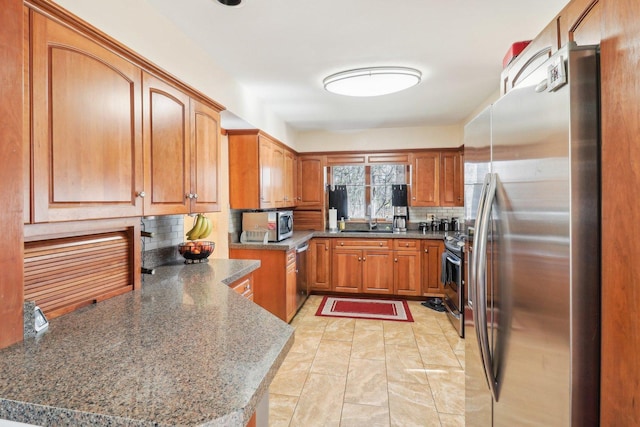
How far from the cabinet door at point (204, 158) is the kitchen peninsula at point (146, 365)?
88 centimetres

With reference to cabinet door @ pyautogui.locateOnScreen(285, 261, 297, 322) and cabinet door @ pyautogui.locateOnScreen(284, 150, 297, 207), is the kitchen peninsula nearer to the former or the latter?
cabinet door @ pyautogui.locateOnScreen(285, 261, 297, 322)

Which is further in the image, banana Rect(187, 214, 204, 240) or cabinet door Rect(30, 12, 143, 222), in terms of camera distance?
banana Rect(187, 214, 204, 240)

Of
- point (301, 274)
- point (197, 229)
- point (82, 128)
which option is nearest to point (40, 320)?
point (82, 128)

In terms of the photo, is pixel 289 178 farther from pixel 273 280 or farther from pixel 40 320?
pixel 40 320

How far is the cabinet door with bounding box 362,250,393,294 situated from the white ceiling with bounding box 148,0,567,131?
2112mm

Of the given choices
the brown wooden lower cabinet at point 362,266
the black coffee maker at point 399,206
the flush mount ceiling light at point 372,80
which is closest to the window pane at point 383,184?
the black coffee maker at point 399,206

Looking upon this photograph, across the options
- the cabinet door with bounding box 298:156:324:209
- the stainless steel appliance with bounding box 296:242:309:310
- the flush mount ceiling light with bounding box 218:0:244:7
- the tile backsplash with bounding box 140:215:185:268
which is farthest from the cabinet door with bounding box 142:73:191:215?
the cabinet door with bounding box 298:156:324:209

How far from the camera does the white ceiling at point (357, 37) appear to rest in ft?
6.15

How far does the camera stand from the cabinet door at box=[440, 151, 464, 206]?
466cm

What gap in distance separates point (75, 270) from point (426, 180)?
4282mm

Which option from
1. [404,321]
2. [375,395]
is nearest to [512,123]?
[375,395]

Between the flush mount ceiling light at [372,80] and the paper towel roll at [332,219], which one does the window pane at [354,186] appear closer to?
the paper towel roll at [332,219]

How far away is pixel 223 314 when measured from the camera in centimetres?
141

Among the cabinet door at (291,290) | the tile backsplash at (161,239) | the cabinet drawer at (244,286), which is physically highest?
the tile backsplash at (161,239)
